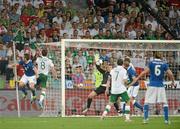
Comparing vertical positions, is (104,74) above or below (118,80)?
above

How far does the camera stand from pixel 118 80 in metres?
21.7

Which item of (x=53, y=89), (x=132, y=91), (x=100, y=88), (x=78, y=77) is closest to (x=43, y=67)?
(x=53, y=89)

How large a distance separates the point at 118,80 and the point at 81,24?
7157 millimetres

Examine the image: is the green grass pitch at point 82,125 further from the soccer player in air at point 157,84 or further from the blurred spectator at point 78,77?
the blurred spectator at point 78,77

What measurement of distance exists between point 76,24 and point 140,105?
5.38 m

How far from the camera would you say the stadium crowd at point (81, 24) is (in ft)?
83.9

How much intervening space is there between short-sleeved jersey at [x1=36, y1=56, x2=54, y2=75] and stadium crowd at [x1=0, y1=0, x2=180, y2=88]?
26.8 inches

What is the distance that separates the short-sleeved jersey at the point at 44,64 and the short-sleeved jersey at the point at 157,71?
5786 mm

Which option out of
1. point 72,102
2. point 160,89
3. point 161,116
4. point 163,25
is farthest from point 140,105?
point 163,25

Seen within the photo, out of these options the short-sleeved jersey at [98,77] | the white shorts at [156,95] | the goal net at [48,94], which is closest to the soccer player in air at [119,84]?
the white shorts at [156,95]

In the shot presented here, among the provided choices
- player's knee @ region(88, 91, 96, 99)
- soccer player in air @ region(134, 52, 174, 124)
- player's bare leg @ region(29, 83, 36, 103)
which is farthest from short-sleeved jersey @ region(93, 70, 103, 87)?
soccer player in air @ region(134, 52, 174, 124)

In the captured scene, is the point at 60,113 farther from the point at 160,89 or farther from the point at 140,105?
the point at 160,89

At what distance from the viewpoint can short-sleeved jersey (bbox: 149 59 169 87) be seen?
19959mm

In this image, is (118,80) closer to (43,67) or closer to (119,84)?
(119,84)
